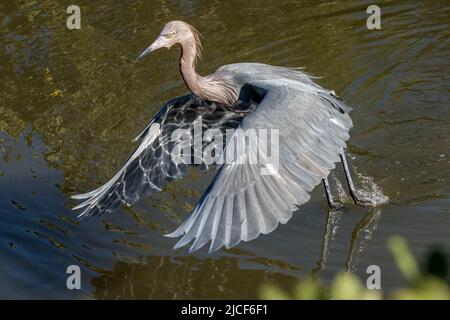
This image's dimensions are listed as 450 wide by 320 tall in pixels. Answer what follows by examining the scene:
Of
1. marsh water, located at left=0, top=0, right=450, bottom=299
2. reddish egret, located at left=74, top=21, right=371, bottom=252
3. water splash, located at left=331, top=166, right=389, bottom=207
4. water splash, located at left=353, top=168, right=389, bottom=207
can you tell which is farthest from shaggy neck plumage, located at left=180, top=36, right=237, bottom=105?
water splash, located at left=353, top=168, right=389, bottom=207

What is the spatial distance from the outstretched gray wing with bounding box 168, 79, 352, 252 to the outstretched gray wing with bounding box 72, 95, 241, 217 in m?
0.70

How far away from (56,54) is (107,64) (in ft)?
2.86

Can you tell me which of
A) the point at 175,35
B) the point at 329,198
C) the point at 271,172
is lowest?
the point at 329,198

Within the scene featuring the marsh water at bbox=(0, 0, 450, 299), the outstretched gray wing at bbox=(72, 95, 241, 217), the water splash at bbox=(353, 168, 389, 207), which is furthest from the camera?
the water splash at bbox=(353, 168, 389, 207)

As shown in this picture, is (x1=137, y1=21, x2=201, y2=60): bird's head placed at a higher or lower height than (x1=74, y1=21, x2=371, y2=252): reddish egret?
higher

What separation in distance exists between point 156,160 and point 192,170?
1.10 meters

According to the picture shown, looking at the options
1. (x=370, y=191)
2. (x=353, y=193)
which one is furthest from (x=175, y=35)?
(x=370, y=191)

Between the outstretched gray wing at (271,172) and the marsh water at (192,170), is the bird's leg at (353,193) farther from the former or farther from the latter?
the outstretched gray wing at (271,172)

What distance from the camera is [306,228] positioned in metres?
7.29

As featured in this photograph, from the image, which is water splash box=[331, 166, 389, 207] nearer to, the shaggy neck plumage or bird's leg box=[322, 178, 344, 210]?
bird's leg box=[322, 178, 344, 210]

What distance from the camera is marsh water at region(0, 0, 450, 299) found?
6.82 m

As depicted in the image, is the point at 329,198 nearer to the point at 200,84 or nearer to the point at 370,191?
the point at 370,191

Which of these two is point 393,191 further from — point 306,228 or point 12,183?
point 12,183

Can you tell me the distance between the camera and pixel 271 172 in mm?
6082
